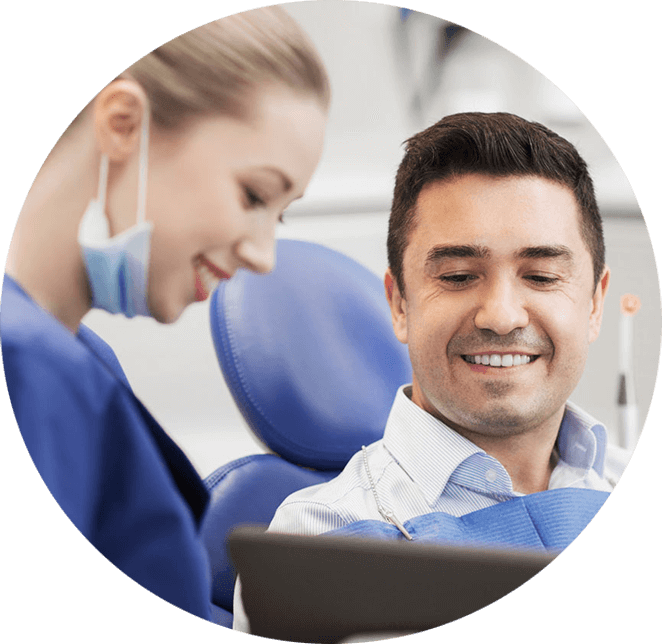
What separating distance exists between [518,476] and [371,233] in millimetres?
612

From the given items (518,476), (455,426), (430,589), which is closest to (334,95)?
(455,426)

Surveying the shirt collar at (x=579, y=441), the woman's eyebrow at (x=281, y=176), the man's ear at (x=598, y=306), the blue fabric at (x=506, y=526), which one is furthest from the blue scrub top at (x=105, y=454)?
the man's ear at (x=598, y=306)

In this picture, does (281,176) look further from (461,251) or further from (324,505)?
(324,505)

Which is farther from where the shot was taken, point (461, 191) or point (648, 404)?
point (648, 404)

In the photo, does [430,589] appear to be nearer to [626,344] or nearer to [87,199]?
[626,344]

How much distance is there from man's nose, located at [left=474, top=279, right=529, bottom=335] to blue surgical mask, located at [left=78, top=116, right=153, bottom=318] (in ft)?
2.35

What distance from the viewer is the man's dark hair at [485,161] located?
1.86 metres

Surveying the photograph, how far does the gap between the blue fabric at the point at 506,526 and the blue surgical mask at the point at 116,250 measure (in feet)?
2.25

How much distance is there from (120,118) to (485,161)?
0.78 m

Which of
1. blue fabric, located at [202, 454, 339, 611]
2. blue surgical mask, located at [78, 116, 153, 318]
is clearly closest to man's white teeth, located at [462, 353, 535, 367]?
blue fabric, located at [202, 454, 339, 611]

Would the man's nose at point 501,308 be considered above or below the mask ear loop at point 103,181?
below

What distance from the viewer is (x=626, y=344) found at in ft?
6.63

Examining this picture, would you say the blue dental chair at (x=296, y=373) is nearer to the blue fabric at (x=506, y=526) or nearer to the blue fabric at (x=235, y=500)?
the blue fabric at (x=235, y=500)

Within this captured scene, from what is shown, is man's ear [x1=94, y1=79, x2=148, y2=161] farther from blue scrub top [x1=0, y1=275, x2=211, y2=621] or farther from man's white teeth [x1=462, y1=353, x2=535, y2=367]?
man's white teeth [x1=462, y1=353, x2=535, y2=367]
